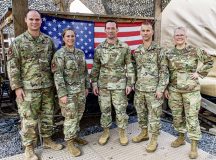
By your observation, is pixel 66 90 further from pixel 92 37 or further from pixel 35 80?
pixel 92 37

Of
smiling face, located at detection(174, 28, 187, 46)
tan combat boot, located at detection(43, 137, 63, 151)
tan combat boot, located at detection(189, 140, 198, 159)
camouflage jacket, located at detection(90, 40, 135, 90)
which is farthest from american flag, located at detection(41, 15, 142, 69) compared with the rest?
tan combat boot, located at detection(189, 140, 198, 159)

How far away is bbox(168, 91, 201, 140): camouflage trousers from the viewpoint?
380 centimetres

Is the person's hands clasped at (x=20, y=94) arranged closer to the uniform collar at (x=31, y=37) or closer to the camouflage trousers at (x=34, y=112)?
the camouflage trousers at (x=34, y=112)

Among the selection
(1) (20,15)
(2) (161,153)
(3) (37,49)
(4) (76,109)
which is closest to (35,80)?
(3) (37,49)

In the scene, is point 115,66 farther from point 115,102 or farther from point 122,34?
point 122,34

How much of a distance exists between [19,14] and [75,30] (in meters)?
1.05

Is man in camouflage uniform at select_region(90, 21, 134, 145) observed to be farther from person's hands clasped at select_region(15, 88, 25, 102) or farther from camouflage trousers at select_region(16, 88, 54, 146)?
person's hands clasped at select_region(15, 88, 25, 102)

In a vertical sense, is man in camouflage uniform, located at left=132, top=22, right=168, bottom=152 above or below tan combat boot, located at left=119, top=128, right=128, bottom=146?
above

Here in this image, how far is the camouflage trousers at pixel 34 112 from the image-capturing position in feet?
12.3

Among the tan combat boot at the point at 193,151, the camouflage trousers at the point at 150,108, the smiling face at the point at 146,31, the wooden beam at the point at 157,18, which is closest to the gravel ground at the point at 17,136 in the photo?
the tan combat boot at the point at 193,151

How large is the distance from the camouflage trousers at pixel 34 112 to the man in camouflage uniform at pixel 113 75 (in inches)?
31.2

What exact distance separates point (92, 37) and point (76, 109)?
1.56 meters

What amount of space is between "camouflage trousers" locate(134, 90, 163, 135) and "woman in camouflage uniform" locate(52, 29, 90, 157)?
0.88 metres

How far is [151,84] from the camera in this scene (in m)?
3.97
